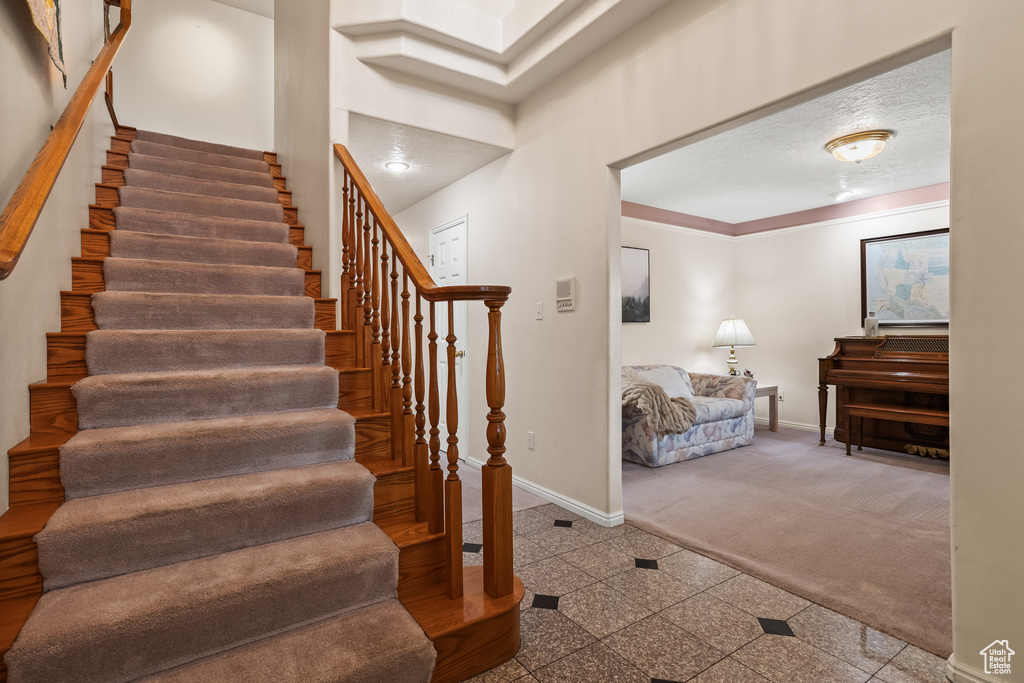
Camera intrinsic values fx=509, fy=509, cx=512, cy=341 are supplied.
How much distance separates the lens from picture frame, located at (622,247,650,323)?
5461mm

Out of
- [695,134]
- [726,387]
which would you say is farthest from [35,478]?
[726,387]

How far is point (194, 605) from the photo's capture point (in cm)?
136

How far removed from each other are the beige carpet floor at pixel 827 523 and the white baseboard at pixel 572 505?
16 cm

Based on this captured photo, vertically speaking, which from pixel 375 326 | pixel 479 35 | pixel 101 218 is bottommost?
pixel 375 326

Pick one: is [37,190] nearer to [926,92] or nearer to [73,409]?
[73,409]

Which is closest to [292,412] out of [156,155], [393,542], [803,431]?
[393,542]

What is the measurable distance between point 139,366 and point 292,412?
0.62m

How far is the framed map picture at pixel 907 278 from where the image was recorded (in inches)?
186

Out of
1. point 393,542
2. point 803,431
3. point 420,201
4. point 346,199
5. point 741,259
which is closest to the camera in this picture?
point 393,542

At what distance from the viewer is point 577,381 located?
3.13 meters

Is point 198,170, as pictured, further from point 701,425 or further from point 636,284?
point 701,425

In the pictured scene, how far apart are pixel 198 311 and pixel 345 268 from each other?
73cm

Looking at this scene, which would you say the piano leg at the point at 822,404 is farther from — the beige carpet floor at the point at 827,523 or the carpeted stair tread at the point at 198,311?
the carpeted stair tread at the point at 198,311

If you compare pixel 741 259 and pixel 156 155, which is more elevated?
pixel 156 155
